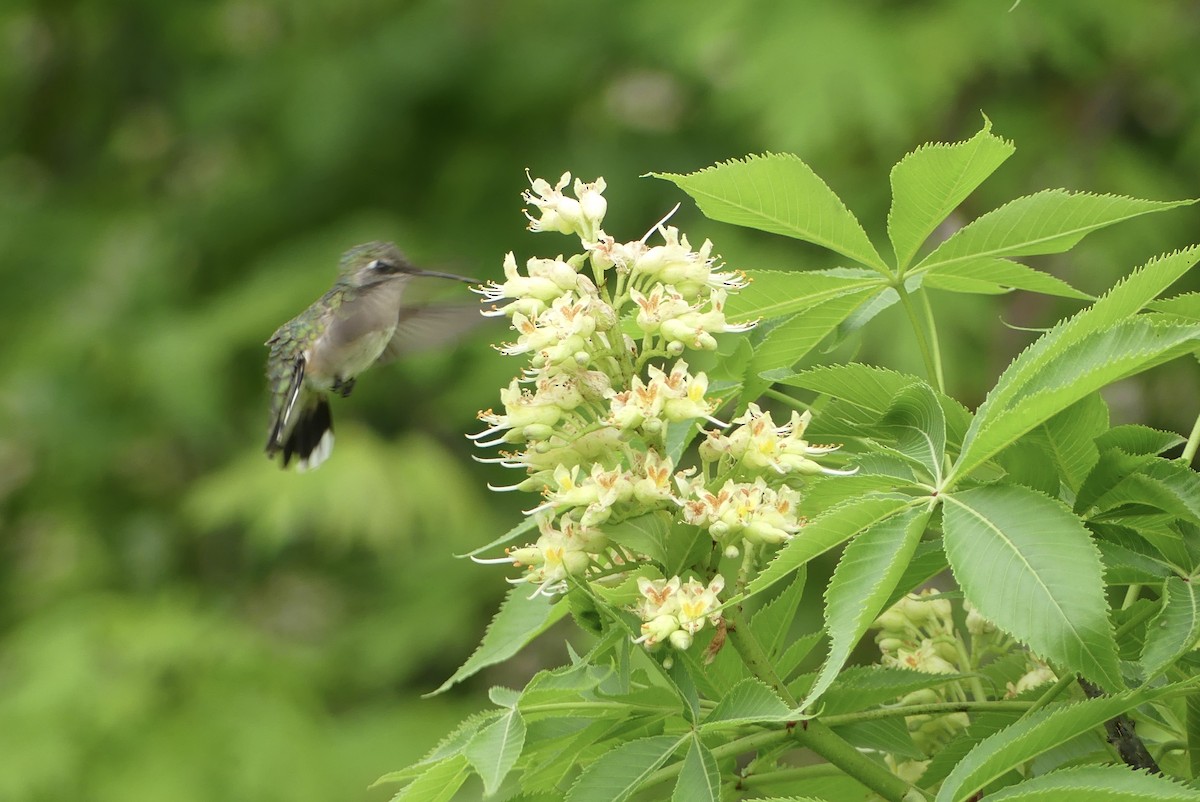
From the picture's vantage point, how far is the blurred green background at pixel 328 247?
547cm

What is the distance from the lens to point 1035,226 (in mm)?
1396

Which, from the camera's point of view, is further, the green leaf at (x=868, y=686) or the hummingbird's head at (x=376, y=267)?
the hummingbird's head at (x=376, y=267)

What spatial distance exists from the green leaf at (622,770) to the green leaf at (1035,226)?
0.57m

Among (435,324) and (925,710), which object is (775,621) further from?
(435,324)

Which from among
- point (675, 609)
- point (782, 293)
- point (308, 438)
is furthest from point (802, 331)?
point (308, 438)

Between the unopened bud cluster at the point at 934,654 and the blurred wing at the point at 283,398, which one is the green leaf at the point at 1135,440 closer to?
the unopened bud cluster at the point at 934,654

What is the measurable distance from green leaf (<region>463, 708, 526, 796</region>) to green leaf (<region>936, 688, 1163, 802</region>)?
34 centimetres

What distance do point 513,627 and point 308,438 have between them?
1.32 meters

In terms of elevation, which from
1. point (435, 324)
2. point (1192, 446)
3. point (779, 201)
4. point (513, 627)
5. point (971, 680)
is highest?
point (435, 324)

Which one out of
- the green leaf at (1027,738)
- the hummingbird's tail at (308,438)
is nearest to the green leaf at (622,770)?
the green leaf at (1027,738)

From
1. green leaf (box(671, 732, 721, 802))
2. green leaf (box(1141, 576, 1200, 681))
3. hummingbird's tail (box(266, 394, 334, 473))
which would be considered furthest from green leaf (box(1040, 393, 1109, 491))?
hummingbird's tail (box(266, 394, 334, 473))

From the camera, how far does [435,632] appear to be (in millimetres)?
6066

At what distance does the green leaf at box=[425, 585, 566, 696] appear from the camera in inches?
55.7

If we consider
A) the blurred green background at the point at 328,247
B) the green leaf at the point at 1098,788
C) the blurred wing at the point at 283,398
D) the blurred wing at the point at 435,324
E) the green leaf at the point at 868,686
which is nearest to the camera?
the green leaf at the point at 1098,788
